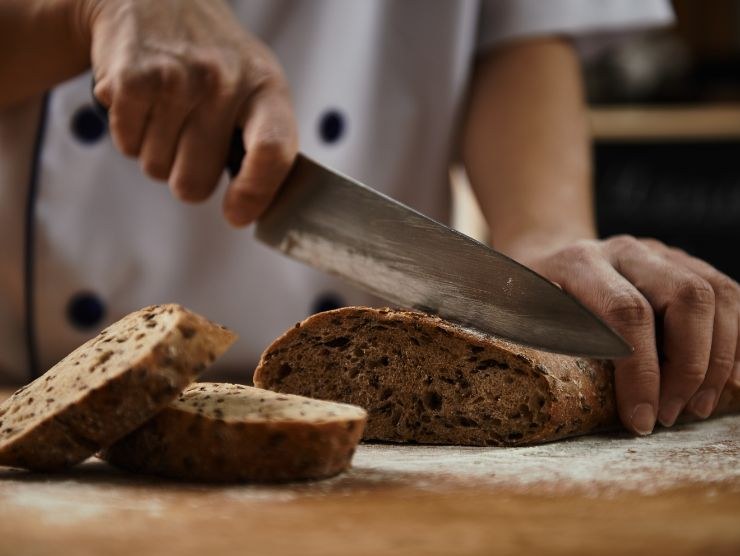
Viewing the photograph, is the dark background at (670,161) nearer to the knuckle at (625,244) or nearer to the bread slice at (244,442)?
the knuckle at (625,244)

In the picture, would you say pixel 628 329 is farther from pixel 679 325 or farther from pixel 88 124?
pixel 88 124

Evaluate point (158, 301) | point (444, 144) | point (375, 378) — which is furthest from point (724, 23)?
point (375, 378)

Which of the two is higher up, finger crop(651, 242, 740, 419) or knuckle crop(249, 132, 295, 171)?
knuckle crop(249, 132, 295, 171)

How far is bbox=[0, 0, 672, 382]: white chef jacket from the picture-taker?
2.75 m

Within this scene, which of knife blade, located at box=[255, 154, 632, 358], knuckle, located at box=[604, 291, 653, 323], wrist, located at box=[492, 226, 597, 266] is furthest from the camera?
wrist, located at box=[492, 226, 597, 266]

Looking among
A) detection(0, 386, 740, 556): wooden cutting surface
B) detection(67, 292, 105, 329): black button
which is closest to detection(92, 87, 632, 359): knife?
detection(0, 386, 740, 556): wooden cutting surface

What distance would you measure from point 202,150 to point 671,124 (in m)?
3.79

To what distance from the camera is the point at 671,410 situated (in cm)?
192

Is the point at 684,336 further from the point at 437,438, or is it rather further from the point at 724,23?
the point at 724,23

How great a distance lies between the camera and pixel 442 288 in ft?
6.08

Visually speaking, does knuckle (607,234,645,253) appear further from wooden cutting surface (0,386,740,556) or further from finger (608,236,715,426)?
wooden cutting surface (0,386,740,556)

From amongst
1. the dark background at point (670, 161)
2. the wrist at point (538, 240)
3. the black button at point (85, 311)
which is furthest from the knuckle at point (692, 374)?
the dark background at point (670, 161)

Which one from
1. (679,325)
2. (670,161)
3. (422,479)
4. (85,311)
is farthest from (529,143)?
(670,161)

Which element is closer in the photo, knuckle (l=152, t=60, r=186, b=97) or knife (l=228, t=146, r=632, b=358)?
knife (l=228, t=146, r=632, b=358)
